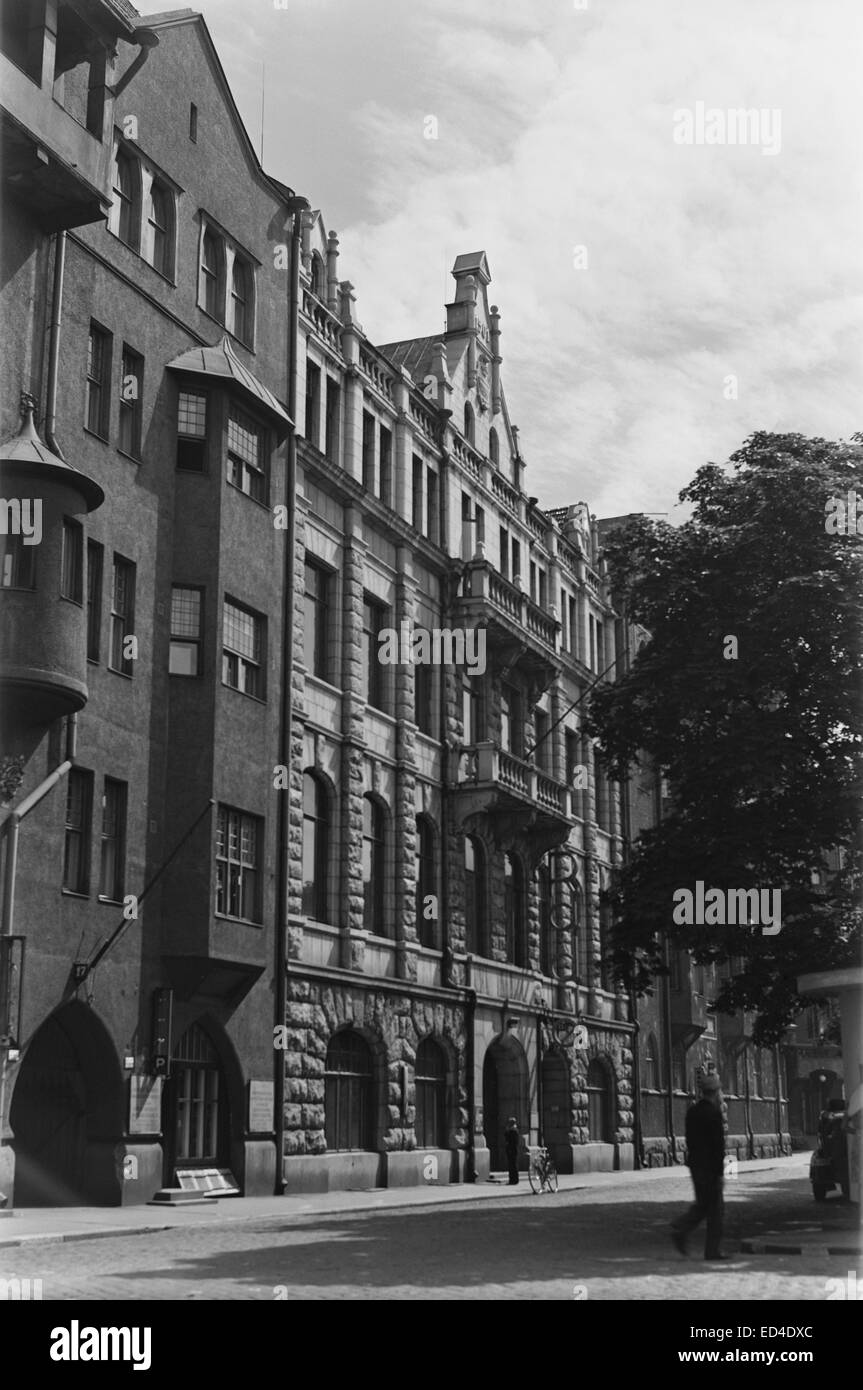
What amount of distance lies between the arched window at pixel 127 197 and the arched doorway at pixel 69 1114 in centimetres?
1363

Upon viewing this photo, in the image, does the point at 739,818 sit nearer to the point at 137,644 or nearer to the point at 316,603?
the point at 137,644

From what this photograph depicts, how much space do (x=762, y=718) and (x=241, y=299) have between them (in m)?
14.8

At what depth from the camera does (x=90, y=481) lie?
81.3ft

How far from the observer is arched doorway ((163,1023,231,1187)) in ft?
91.4

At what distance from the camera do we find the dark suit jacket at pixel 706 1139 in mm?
17594

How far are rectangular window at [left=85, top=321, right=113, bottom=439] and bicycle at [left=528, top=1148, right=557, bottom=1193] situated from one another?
60.0ft

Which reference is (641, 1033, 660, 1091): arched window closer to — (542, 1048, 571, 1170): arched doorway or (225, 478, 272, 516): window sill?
(542, 1048, 571, 1170): arched doorway

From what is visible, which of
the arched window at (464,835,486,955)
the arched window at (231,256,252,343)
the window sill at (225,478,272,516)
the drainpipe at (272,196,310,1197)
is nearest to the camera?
the drainpipe at (272,196,310,1197)

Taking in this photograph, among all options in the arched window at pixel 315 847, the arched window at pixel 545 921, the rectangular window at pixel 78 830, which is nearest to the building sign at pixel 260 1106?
the arched window at pixel 315 847

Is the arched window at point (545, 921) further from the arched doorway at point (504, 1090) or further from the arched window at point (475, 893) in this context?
the arched window at point (475, 893)

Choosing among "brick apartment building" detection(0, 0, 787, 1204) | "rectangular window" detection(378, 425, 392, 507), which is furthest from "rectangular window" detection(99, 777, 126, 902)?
"rectangular window" detection(378, 425, 392, 507)

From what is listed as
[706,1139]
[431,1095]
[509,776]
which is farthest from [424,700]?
[706,1139]
